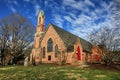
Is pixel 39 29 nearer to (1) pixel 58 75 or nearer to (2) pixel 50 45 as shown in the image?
(2) pixel 50 45

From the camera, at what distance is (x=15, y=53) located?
53.3 metres

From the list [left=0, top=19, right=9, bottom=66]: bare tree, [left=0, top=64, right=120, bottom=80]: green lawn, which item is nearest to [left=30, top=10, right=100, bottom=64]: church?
[left=0, top=19, right=9, bottom=66]: bare tree

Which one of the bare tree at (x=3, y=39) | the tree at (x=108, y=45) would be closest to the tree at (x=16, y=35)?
the bare tree at (x=3, y=39)

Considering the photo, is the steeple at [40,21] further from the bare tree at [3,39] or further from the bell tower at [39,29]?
the bare tree at [3,39]

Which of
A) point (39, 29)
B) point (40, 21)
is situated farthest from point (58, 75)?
point (40, 21)

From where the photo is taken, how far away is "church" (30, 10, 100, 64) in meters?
40.7

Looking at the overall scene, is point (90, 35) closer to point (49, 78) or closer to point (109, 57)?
point (109, 57)

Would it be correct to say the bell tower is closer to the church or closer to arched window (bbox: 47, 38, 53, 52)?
the church

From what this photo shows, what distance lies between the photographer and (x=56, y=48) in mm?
44781

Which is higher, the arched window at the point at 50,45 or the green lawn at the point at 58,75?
the arched window at the point at 50,45

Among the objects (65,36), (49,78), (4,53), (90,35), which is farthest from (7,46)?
(49,78)

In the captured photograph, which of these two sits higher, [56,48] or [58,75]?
[56,48]

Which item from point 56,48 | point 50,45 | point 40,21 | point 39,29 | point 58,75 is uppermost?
point 40,21

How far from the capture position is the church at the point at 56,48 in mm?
40688
